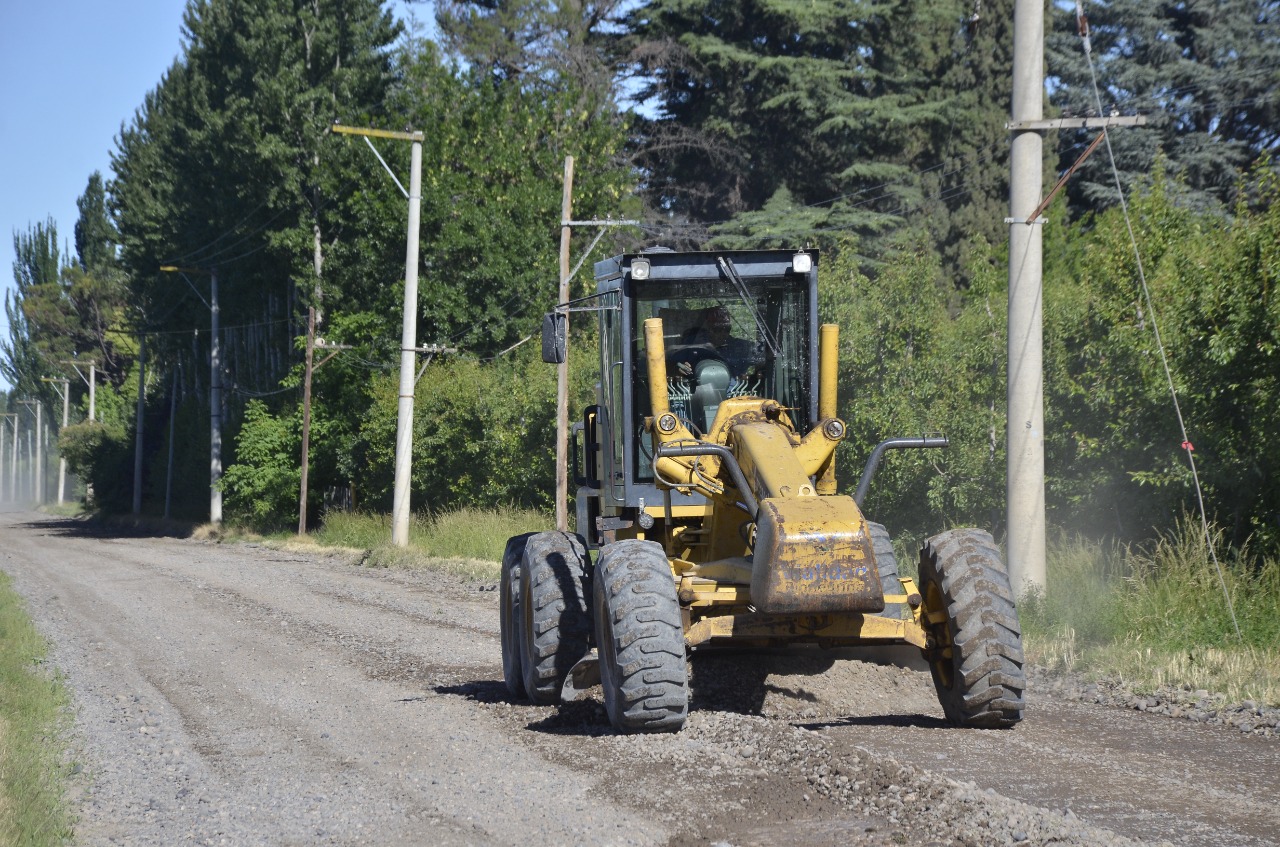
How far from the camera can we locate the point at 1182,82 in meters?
37.4

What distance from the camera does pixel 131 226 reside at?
58625 mm

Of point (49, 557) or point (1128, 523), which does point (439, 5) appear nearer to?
point (49, 557)

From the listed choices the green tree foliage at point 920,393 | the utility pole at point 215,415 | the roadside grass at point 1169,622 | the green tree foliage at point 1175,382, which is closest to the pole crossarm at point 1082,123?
the green tree foliage at point 1175,382

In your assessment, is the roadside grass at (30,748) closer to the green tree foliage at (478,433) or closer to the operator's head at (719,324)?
the operator's head at (719,324)

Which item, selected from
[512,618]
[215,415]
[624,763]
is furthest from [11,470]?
[624,763]

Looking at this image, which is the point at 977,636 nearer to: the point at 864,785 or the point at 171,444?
the point at 864,785

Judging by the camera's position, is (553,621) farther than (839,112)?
No

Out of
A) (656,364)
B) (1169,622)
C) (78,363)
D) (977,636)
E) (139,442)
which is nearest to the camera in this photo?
(977,636)

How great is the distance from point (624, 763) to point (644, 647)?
0.66 metres

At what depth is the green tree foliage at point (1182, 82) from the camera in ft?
119

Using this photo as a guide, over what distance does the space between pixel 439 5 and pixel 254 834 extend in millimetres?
43388

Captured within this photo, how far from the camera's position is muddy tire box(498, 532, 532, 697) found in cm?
1066

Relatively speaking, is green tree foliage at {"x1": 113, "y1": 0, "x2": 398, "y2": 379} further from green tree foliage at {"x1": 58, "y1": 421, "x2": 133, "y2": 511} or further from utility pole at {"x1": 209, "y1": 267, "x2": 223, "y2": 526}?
green tree foliage at {"x1": 58, "y1": 421, "x2": 133, "y2": 511}

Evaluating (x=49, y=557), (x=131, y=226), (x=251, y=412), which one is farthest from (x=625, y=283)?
(x=131, y=226)
